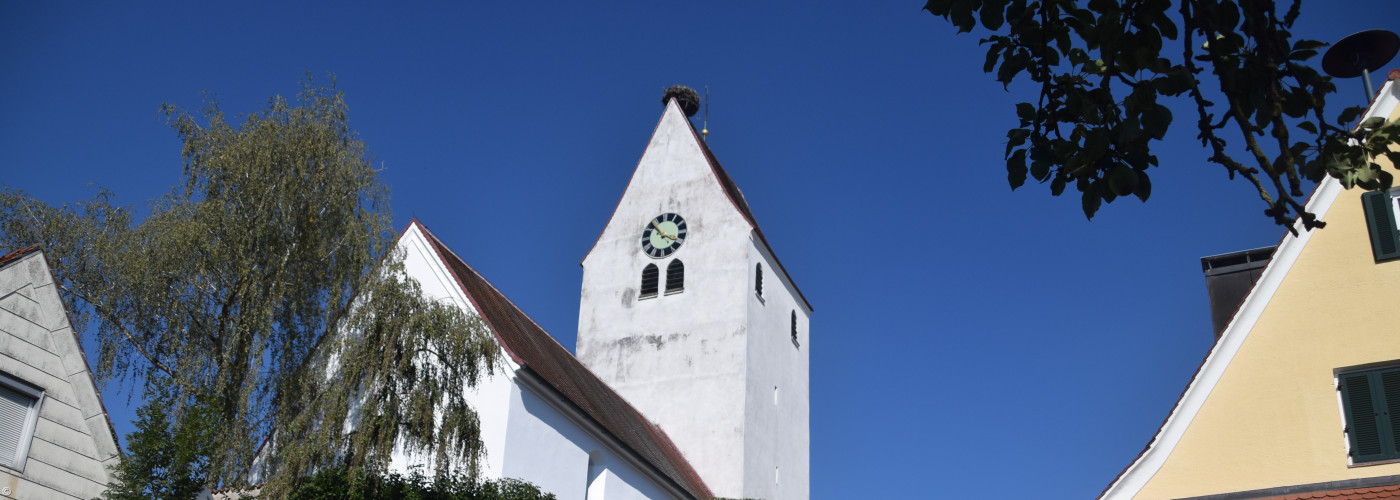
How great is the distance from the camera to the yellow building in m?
10.7

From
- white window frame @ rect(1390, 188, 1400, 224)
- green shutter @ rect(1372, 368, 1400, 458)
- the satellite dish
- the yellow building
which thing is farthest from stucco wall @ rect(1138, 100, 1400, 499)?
the satellite dish

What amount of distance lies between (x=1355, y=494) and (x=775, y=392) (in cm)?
2634

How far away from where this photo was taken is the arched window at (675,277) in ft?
118

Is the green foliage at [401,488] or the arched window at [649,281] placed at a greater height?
the arched window at [649,281]

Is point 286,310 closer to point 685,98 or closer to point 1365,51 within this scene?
point 1365,51

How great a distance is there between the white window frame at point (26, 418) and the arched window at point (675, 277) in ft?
76.8

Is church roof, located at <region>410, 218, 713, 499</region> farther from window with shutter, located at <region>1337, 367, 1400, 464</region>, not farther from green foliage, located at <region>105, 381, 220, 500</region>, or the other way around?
window with shutter, located at <region>1337, 367, 1400, 464</region>

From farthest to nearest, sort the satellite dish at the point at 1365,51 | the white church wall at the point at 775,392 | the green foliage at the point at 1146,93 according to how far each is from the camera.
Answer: the white church wall at the point at 775,392 → the satellite dish at the point at 1365,51 → the green foliage at the point at 1146,93

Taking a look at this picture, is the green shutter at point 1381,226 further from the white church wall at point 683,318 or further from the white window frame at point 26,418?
the white church wall at point 683,318

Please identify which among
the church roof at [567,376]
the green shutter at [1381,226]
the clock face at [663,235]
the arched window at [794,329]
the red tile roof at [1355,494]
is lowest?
the red tile roof at [1355,494]

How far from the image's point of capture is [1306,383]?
11.0 metres

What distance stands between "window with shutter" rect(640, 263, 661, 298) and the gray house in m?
22.6

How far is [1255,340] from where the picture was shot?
11.4 meters

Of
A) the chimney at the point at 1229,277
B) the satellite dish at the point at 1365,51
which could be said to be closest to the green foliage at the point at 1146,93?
the satellite dish at the point at 1365,51
